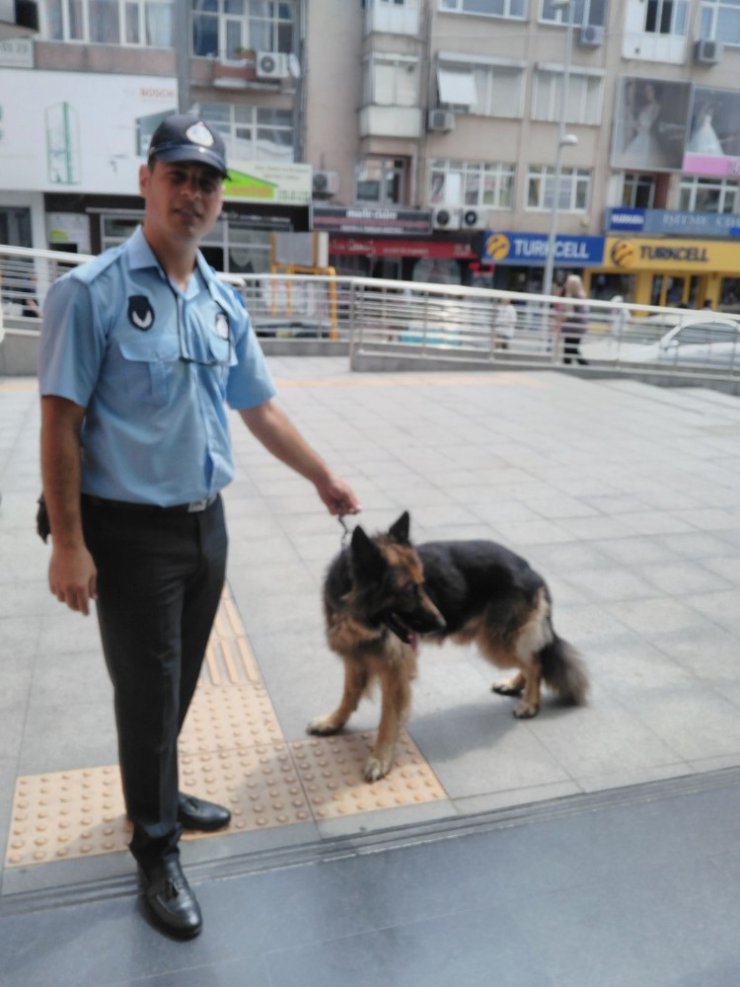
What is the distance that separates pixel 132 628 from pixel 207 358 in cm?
75

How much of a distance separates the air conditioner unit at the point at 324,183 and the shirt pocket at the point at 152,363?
27.7 metres

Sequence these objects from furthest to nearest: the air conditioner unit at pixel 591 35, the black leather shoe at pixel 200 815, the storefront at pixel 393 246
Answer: the air conditioner unit at pixel 591 35
the storefront at pixel 393 246
the black leather shoe at pixel 200 815

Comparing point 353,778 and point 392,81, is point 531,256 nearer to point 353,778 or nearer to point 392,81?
point 392,81

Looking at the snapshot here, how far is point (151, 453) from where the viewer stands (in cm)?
214

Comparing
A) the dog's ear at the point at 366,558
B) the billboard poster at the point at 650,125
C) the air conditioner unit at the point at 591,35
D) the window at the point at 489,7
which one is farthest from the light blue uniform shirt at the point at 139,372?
the billboard poster at the point at 650,125

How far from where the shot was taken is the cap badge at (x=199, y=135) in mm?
2109

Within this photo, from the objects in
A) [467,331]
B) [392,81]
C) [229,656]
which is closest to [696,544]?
[229,656]

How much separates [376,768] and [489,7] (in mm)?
31553

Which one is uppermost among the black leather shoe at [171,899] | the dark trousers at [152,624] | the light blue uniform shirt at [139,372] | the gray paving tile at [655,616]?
the light blue uniform shirt at [139,372]

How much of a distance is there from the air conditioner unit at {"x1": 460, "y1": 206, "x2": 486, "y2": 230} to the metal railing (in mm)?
14941

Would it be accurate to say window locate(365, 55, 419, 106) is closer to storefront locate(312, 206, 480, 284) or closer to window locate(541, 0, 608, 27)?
storefront locate(312, 206, 480, 284)

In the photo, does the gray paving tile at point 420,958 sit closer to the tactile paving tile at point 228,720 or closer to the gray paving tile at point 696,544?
the tactile paving tile at point 228,720

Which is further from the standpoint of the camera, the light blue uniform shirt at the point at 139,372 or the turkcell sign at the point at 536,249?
the turkcell sign at the point at 536,249

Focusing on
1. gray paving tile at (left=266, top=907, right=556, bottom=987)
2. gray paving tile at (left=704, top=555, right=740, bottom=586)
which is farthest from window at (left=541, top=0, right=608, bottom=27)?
gray paving tile at (left=266, top=907, right=556, bottom=987)
